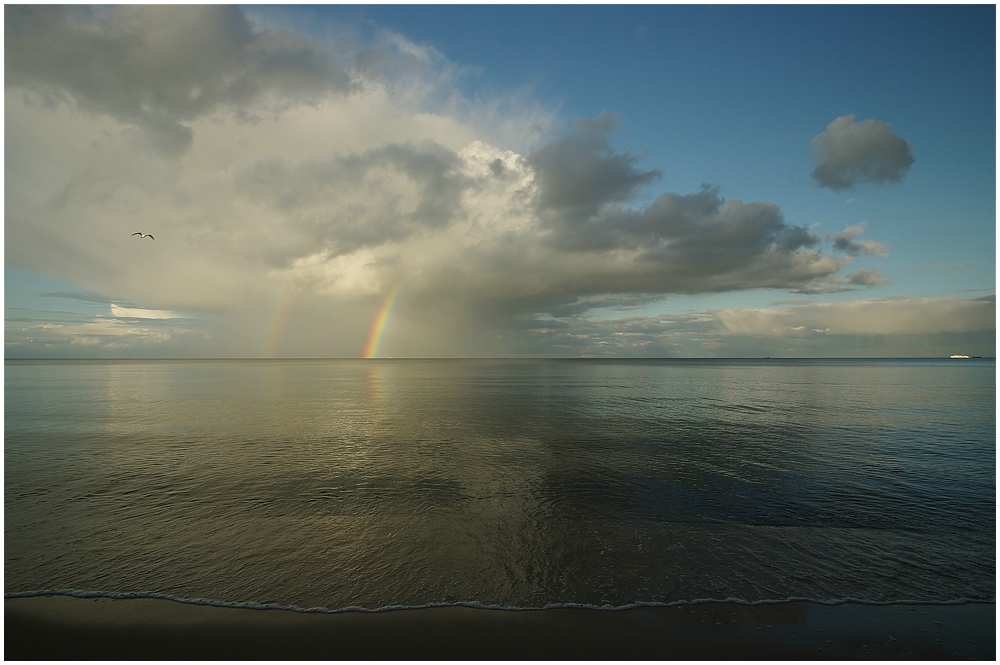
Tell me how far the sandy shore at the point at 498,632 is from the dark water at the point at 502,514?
499 millimetres

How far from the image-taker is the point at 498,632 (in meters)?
8.98

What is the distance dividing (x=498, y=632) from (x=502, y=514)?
236 inches

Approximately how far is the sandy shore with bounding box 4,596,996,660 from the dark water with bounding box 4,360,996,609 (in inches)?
19.7

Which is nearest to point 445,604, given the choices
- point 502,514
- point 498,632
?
point 498,632

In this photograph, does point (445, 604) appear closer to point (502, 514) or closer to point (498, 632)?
point (498, 632)

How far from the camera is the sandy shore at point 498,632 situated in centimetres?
849

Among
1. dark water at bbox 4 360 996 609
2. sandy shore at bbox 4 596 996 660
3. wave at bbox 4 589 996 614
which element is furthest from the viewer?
dark water at bbox 4 360 996 609

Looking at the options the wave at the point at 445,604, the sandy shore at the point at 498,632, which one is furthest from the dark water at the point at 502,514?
the sandy shore at the point at 498,632

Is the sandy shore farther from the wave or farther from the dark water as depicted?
the dark water

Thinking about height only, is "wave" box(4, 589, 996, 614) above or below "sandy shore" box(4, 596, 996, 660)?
above

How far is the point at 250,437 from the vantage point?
94.4 feet

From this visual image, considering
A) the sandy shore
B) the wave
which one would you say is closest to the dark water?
the wave

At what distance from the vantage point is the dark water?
10.6 meters

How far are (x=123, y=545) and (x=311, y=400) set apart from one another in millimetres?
43256
